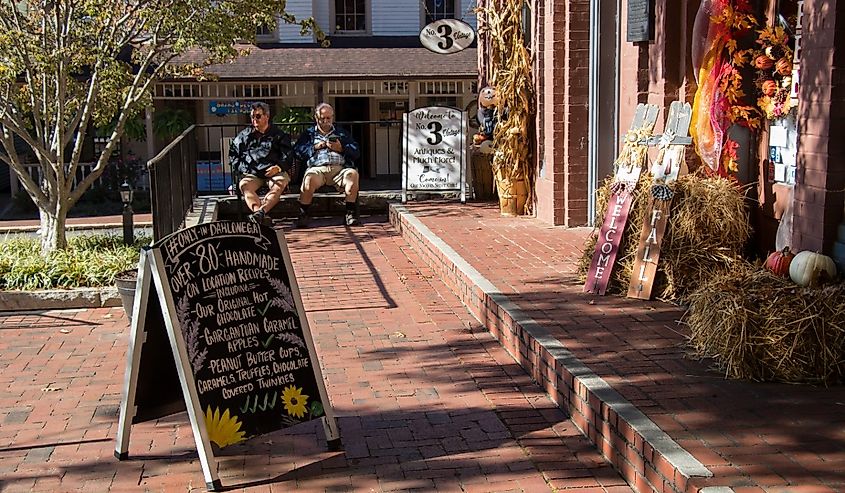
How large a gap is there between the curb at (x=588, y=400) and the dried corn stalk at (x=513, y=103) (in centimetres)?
349

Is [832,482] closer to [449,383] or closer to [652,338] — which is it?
[652,338]

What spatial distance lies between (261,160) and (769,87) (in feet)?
22.6

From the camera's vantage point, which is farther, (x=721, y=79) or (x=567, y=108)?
(x=567, y=108)

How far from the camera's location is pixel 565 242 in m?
9.82

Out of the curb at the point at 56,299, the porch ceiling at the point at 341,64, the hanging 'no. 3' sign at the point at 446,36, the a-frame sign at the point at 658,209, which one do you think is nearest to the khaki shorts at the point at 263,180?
the hanging 'no. 3' sign at the point at 446,36

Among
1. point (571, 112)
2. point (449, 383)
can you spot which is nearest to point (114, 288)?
point (449, 383)

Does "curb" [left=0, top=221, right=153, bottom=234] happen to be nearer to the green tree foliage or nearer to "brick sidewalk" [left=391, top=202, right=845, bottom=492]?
the green tree foliage

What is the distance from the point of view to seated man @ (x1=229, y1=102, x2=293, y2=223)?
1259 centimetres

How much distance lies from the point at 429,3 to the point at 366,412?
20.0 meters

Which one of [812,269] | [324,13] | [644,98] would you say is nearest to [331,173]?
[644,98]

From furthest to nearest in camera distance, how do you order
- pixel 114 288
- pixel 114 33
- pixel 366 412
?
1. pixel 114 33
2. pixel 114 288
3. pixel 366 412

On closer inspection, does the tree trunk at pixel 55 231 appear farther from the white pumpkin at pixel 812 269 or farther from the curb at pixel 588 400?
the white pumpkin at pixel 812 269

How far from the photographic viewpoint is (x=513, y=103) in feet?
38.8

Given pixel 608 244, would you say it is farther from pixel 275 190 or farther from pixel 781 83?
pixel 275 190
